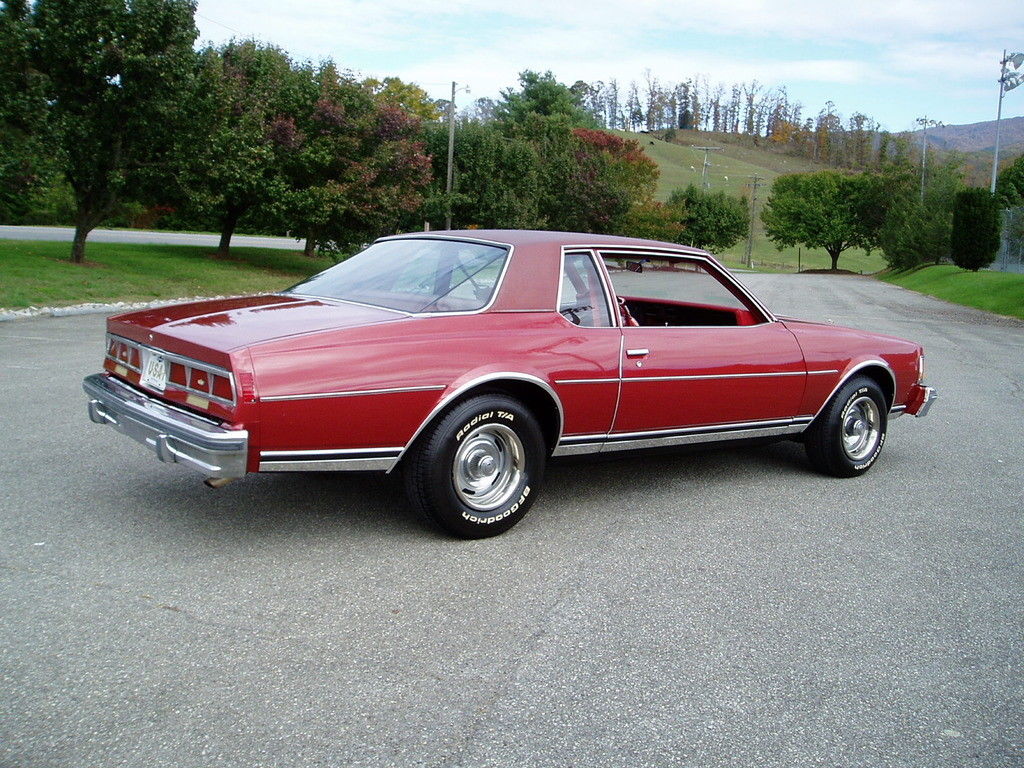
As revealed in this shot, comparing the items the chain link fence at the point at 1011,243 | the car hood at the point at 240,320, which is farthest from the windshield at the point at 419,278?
the chain link fence at the point at 1011,243


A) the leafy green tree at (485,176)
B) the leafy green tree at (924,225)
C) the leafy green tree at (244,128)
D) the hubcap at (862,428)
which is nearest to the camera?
the hubcap at (862,428)

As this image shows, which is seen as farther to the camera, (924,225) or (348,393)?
(924,225)

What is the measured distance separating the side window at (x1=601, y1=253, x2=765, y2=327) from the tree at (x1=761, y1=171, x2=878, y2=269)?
8673cm

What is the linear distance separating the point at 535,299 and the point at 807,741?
2550mm

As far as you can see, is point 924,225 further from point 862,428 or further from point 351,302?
point 351,302

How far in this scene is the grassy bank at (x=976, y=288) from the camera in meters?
27.7

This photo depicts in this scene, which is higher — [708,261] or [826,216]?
[826,216]

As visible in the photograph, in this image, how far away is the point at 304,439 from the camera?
3.87 meters

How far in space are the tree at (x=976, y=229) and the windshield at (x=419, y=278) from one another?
4061 cm

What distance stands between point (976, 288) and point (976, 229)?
28.8 feet

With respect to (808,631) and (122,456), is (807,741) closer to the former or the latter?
(808,631)

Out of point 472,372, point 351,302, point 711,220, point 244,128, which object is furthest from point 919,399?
point 711,220

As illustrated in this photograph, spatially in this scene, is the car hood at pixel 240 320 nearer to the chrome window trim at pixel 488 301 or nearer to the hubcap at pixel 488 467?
the chrome window trim at pixel 488 301

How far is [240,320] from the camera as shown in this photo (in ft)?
14.0
